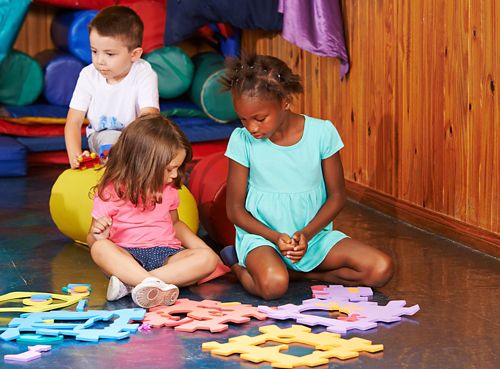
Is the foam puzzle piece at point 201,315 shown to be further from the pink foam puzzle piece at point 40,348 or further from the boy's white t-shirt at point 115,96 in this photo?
the boy's white t-shirt at point 115,96

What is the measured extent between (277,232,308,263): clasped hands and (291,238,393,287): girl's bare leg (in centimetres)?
16

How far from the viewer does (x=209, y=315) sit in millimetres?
3062

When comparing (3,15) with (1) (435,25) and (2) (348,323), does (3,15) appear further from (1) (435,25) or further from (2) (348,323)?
(2) (348,323)

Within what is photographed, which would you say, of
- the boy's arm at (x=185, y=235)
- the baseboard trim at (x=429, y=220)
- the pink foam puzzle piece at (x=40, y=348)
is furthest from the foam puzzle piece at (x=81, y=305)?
the baseboard trim at (x=429, y=220)

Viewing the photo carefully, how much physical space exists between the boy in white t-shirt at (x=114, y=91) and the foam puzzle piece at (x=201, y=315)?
1241 millimetres

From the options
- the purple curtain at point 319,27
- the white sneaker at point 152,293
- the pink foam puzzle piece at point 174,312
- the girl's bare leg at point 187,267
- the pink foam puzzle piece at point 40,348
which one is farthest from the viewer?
the purple curtain at point 319,27

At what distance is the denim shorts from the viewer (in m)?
3.45

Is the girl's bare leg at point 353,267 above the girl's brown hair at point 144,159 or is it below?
below

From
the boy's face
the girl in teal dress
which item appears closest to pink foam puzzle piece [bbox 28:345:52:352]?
the girl in teal dress

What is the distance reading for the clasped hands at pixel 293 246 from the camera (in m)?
3.39

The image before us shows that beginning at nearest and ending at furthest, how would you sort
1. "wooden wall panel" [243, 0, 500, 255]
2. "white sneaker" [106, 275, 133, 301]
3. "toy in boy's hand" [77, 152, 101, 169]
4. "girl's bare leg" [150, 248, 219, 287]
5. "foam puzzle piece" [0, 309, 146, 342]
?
"foam puzzle piece" [0, 309, 146, 342], "white sneaker" [106, 275, 133, 301], "girl's bare leg" [150, 248, 219, 287], "wooden wall panel" [243, 0, 500, 255], "toy in boy's hand" [77, 152, 101, 169]

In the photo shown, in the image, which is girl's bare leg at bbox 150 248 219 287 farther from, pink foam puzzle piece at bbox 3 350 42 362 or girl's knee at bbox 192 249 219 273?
pink foam puzzle piece at bbox 3 350 42 362

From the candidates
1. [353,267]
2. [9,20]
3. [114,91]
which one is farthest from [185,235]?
[9,20]

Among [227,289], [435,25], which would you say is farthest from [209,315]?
[435,25]
